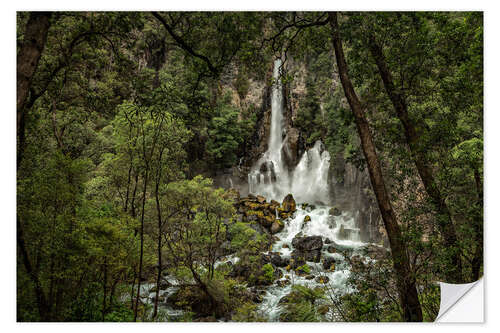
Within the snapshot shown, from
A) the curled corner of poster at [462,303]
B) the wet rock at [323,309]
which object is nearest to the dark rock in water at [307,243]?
the wet rock at [323,309]

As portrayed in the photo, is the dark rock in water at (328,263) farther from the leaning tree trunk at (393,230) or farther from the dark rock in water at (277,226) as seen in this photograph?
the leaning tree trunk at (393,230)

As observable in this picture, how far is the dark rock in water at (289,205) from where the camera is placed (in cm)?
735

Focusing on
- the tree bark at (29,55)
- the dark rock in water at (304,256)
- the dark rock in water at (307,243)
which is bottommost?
the dark rock in water at (304,256)

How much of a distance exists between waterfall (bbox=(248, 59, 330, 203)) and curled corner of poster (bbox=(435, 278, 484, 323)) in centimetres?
459

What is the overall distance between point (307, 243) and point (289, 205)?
4.19 feet

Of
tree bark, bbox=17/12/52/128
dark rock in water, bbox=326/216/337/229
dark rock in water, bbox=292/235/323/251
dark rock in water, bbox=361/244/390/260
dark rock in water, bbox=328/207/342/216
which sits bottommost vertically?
dark rock in water, bbox=292/235/323/251

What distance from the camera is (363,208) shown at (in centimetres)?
716

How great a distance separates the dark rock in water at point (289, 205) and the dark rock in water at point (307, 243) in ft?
2.60

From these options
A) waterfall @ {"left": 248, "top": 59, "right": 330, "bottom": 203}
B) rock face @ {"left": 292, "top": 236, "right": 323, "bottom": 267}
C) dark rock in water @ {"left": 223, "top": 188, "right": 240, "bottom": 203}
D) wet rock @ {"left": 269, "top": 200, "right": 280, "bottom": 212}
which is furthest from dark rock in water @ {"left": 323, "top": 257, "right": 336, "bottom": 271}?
wet rock @ {"left": 269, "top": 200, "right": 280, "bottom": 212}

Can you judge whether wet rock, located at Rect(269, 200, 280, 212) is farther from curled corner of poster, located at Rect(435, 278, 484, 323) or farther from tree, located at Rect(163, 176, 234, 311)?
curled corner of poster, located at Rect(435, 278, 484, 323)

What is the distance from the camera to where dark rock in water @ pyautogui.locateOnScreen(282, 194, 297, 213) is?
7346mm
